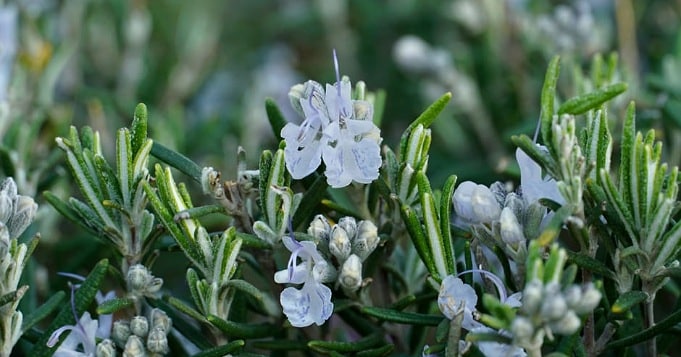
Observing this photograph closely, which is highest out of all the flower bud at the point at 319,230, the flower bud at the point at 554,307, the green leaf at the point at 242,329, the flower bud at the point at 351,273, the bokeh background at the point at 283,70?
the bokeh background at the point at 283,70

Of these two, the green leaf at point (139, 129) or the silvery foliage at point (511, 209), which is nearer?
the silvery foliage at point (511, 209)

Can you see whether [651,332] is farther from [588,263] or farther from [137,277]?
[137,277]

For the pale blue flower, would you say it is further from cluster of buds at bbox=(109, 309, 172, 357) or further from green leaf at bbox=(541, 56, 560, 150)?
green leaf at bbox=(541, 56, 560, 150)

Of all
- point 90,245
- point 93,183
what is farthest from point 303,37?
point 93,183

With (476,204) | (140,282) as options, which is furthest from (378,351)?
(140,282)

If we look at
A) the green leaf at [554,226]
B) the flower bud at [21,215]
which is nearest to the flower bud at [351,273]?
the green leaf at [554,226]

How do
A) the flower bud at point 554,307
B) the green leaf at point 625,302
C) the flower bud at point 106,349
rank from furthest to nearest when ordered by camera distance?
the flower bud at point 106,349, the green leaf at point 625,302, the flower bud at point 554,307

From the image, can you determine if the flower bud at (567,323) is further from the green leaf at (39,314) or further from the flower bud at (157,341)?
the green leaf at (39,314)
